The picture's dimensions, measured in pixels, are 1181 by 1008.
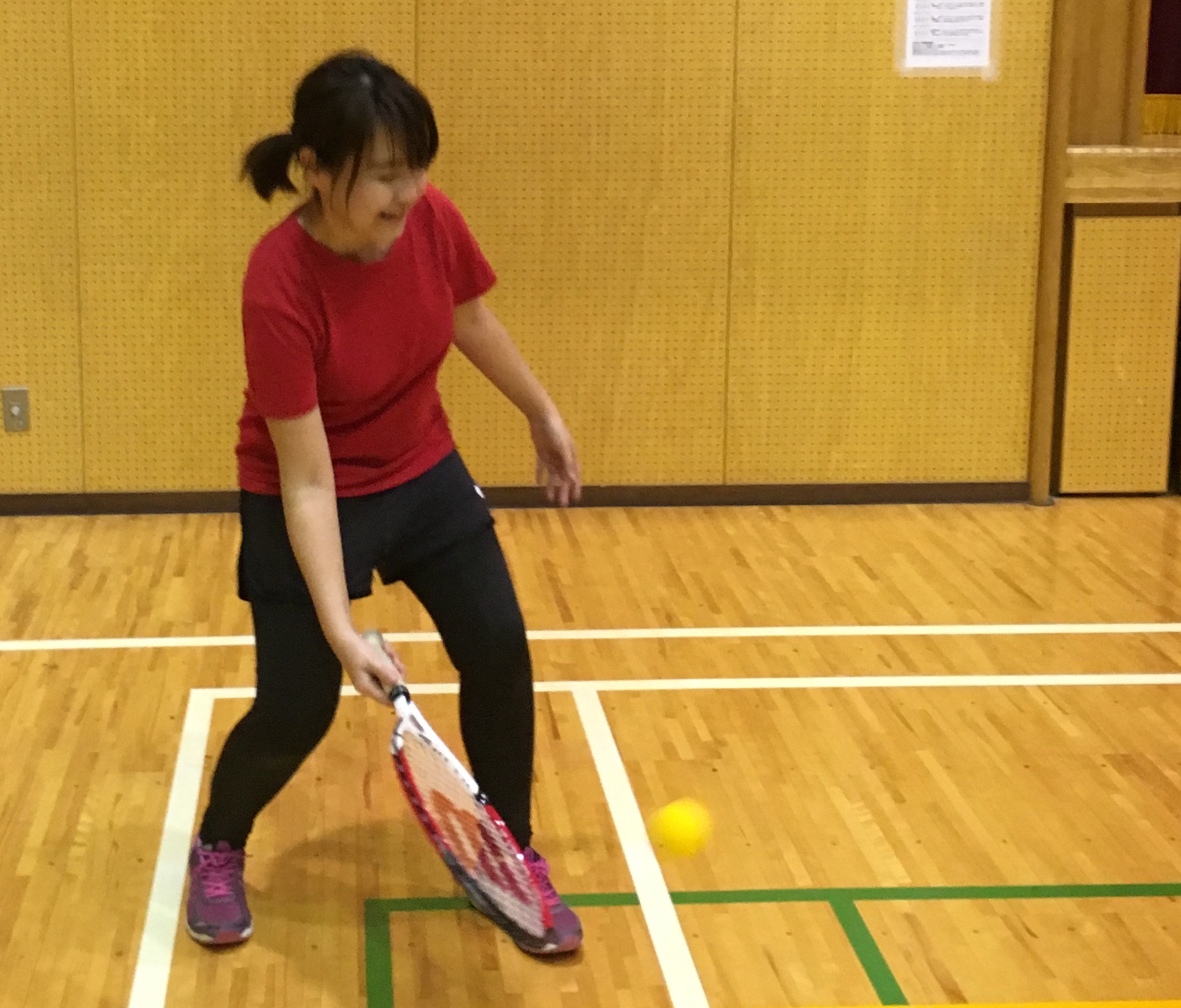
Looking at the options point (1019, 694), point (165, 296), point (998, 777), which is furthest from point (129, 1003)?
point (165, 296)

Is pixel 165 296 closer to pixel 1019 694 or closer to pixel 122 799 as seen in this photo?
pixel 122 799

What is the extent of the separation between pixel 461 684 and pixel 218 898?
0.66 meters

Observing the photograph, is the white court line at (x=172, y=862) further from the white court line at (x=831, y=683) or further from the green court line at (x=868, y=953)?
the green court line at (x=868, y=953)

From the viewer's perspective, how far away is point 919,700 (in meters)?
4.63

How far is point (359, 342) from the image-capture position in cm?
287

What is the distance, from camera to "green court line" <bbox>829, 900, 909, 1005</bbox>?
3115mm

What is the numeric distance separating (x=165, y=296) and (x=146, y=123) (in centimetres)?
65

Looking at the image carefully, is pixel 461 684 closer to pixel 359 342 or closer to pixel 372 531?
pixel 372 531

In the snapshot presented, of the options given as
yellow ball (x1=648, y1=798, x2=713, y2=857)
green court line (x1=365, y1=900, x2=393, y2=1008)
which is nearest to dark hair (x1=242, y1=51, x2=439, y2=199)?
green court line (x1=365, y1=900, x2=393, y2=1008)

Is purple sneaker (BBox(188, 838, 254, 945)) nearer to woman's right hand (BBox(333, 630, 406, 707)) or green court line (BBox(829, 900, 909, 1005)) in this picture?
woman's right hand (BBox(333, 630, 406, 707))

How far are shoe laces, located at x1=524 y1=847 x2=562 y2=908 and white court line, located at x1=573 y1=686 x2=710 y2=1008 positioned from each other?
212mm

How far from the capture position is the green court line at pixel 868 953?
312 centimetres

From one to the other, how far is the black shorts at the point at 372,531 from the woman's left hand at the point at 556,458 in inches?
6.8

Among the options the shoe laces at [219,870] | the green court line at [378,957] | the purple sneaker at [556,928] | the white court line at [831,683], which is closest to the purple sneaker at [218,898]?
the shoe laces at [219,870]
